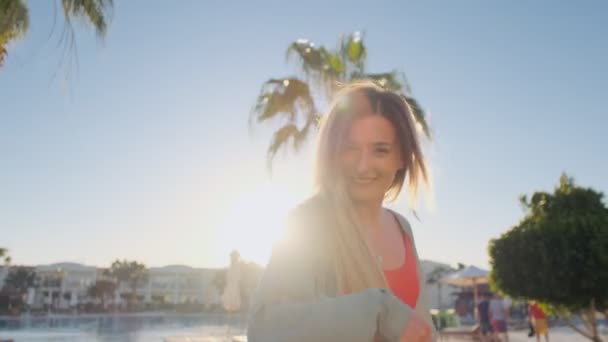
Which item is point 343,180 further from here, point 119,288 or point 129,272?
point 119,288

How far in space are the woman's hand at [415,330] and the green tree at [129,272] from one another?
10011 cm

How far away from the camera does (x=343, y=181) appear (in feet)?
2.68

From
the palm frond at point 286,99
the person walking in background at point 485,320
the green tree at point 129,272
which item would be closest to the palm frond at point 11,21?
the palm frond at point 286,99

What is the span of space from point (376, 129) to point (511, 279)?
41.3ft

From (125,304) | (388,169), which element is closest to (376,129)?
(388,169)

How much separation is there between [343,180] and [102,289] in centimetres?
10454

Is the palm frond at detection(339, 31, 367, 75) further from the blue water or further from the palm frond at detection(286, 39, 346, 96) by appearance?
the blue water

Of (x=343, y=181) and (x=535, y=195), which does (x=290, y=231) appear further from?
(x=535, y=195)

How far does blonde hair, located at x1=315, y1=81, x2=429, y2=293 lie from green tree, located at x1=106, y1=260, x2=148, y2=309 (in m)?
99.9

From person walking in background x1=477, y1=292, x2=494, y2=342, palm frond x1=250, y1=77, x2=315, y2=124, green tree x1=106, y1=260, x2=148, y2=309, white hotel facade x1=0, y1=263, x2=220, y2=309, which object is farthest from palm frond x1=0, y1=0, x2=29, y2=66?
green tree x1=106, y1=260, x2=148, y2=309

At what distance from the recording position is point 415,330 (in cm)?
60

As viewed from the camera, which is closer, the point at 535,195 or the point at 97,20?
the point at 97,20

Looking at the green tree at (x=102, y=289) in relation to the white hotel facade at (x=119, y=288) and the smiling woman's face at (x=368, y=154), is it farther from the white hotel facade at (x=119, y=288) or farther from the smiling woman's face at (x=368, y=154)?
the smiling woman's face at (x=368, y=154)

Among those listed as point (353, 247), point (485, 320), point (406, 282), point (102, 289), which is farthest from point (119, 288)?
point (353, 247)
